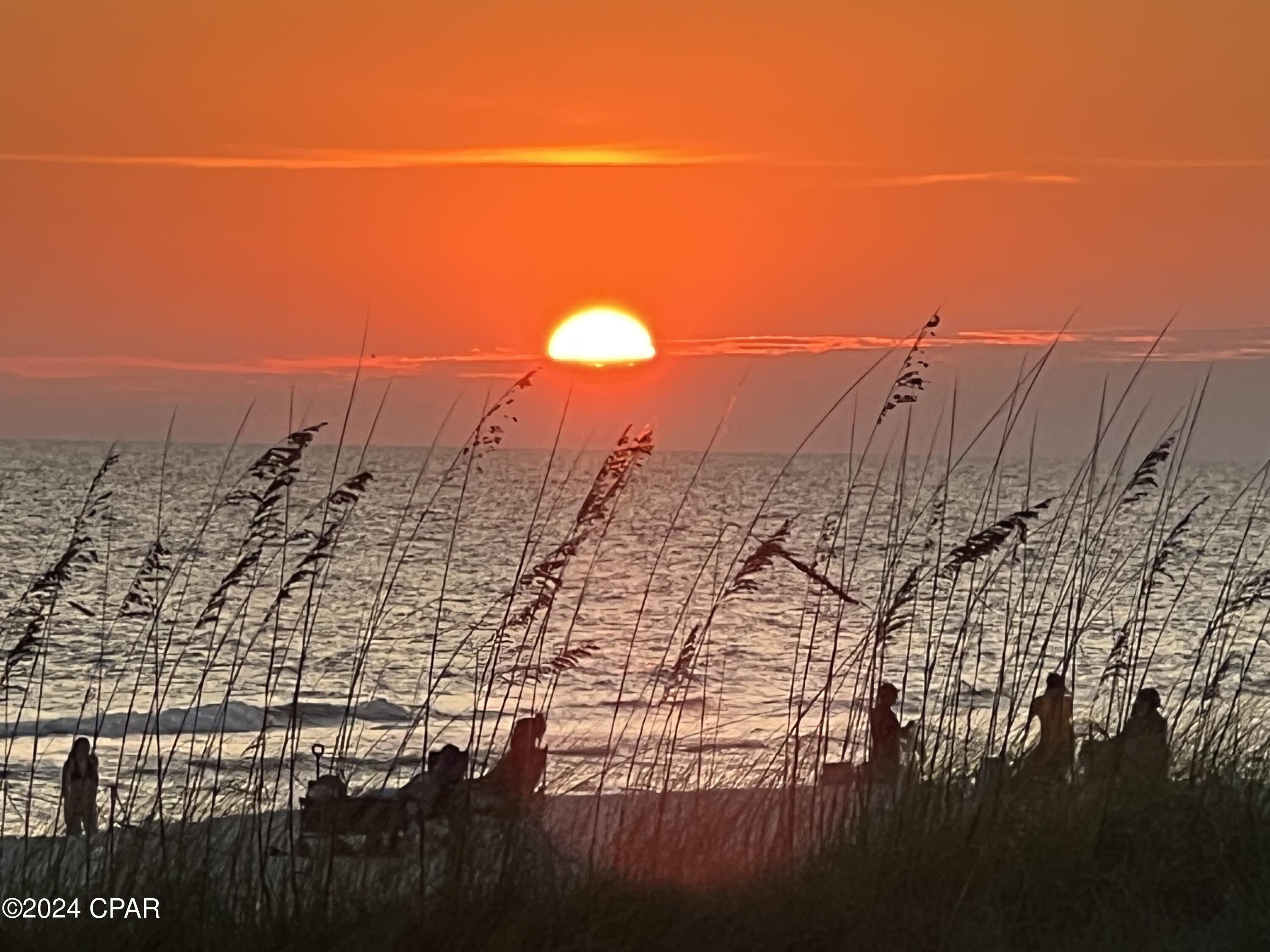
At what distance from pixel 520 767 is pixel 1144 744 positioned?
8.04 ft

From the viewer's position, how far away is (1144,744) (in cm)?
555

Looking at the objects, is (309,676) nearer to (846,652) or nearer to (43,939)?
(846,652)

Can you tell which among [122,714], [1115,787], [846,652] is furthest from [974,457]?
[122,714]

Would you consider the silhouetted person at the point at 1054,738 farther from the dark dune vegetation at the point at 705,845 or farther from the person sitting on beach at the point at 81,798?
the person sitting on beach at the point at 81,798

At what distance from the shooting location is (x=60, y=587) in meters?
4.50

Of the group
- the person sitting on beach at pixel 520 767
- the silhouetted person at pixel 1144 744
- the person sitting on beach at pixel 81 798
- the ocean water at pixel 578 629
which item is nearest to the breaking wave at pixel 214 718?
the ocean water at pixel 578 629

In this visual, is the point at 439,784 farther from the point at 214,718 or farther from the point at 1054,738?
the point at 214,718

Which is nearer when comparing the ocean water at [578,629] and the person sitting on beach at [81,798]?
the person sitting on beach at [81,798]

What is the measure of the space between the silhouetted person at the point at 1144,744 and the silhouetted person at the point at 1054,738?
194 mm

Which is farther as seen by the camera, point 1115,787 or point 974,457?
point 974,457

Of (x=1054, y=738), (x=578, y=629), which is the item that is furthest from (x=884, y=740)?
(x=578, y=629)

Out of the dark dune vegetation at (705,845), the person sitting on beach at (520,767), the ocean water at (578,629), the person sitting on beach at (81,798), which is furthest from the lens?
the ocean water at (578,629)

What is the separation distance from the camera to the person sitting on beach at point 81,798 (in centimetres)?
479

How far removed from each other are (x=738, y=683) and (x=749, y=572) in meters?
19.6
